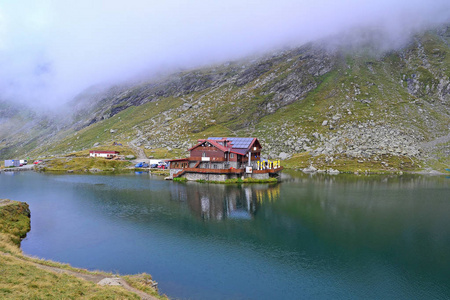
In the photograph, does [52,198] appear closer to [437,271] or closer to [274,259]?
[274,259]

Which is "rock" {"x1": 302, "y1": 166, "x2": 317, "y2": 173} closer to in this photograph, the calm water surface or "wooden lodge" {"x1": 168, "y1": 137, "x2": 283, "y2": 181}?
"wooden lodge" {"x1": 168, "y1": 137, "x2": 283, "y2": 181}

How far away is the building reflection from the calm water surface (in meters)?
0.25

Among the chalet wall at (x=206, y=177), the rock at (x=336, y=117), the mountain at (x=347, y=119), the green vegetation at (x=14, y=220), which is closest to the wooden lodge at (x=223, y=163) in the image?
the chalet wall at (x=206, y=177)

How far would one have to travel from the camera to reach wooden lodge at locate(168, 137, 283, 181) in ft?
306

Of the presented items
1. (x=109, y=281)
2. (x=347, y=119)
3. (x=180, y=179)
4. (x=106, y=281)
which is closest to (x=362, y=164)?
(x=347, y=119)

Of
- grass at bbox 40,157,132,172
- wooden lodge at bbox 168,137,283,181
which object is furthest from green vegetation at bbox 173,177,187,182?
grass at bbox 40,157,132,172

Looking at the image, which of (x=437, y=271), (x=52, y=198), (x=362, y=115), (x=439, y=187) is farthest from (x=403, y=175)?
(x=52, y=198)

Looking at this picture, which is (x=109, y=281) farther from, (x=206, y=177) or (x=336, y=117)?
(x=336, y=117)

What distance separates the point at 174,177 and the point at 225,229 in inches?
2118

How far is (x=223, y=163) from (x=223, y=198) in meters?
26.6

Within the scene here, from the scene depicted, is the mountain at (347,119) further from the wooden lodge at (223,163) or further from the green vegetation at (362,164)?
the wooden lodge at (223,163)

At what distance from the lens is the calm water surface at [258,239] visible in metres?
30.6

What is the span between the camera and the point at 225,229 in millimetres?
47375

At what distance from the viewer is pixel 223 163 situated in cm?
9444
